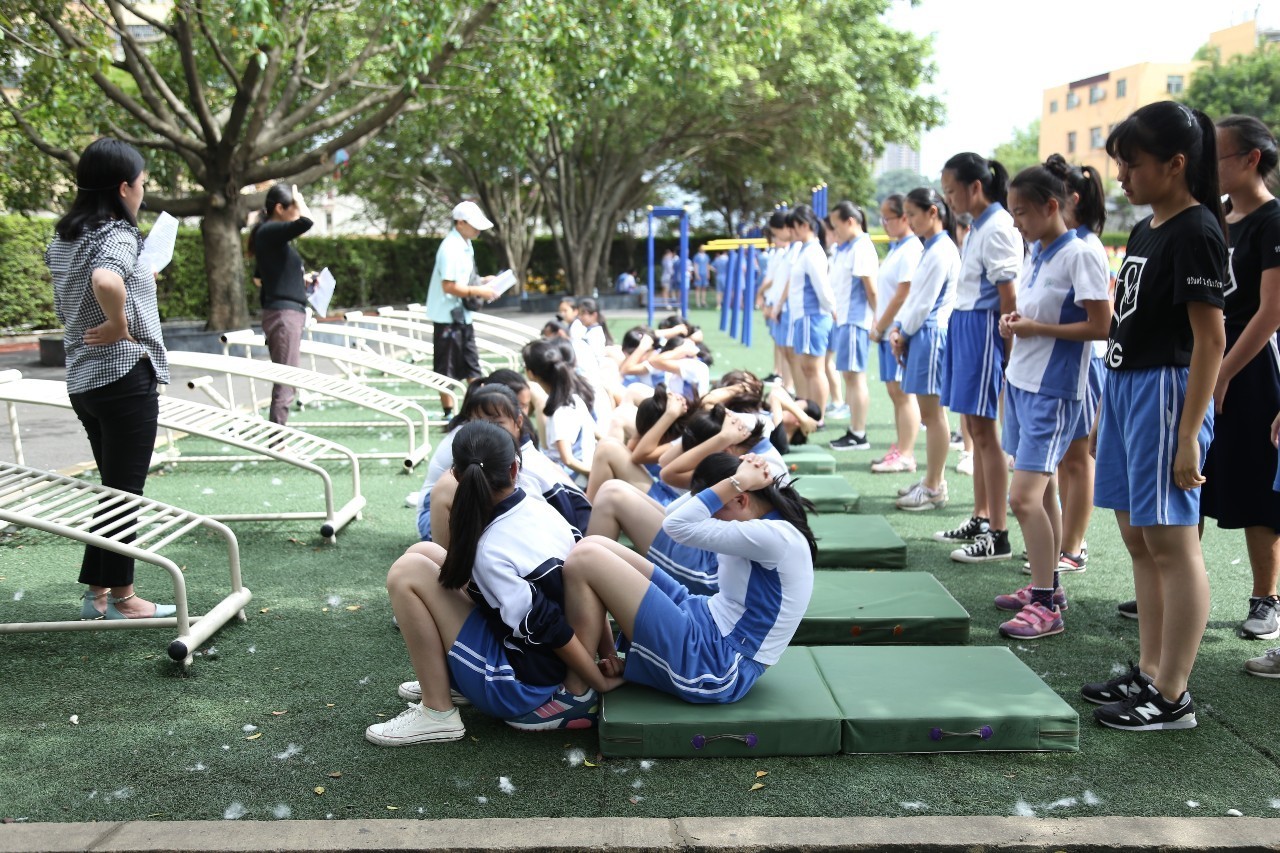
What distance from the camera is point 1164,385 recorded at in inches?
121

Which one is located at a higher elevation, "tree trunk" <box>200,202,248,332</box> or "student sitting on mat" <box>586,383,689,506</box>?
"tree trunk" <box>200,202,248,332</box>

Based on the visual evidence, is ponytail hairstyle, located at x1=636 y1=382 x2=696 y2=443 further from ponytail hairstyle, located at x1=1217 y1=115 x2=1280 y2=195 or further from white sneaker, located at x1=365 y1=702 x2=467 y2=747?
ponytail hairstyle, located at x1=1217 y1=115 x2=1280 y2=195

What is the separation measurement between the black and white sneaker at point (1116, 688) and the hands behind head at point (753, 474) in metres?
1.29

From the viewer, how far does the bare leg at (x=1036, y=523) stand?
13.1 feet

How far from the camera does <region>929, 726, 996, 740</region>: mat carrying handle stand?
118 inches

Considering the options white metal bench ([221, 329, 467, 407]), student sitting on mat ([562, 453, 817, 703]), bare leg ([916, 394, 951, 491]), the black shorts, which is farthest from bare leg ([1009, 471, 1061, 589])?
the black shorts

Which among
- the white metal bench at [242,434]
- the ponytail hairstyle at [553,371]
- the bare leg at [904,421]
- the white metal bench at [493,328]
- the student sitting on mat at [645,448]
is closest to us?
the student sitting on mat at [645,448]

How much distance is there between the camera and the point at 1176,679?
3.15 m

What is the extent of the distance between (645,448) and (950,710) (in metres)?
2.23

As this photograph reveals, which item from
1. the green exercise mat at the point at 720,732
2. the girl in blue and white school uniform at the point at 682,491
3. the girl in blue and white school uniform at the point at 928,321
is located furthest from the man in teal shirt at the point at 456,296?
the green exercise mat at the point at 720,732

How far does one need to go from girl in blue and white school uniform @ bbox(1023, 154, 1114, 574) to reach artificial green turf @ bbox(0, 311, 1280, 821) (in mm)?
243

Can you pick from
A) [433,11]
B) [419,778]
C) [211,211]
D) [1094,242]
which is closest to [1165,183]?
[1094,242]

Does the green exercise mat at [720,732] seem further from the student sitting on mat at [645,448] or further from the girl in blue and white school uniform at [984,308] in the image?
the girl in blue and white school uniform at [984,308]

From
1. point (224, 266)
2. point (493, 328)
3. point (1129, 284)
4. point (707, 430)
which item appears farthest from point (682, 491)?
point (224, 266)
